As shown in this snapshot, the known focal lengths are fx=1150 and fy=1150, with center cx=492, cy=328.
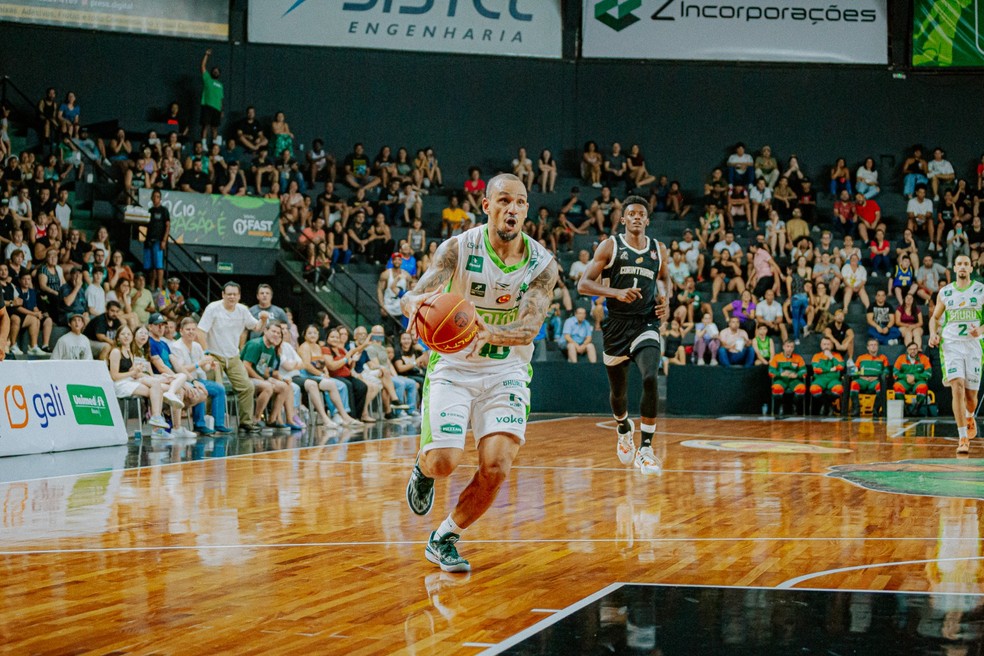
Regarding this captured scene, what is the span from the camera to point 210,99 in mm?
22453

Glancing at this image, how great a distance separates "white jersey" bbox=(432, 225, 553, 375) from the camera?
5.45m

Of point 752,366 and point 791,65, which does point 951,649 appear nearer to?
point 752,366

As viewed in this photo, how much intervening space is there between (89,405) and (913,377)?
12609 millimetres

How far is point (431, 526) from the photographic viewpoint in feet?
21.7

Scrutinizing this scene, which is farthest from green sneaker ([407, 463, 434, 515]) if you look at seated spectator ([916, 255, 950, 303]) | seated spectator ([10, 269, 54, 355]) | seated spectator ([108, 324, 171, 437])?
seated spectator ([916, 255, 950, 303])

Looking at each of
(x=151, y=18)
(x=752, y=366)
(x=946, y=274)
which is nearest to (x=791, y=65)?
(x=946, y=274)

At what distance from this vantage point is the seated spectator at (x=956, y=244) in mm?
22078

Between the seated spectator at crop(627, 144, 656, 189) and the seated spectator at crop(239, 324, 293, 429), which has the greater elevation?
the seated spectator at crop(627, 144, 656, 189)

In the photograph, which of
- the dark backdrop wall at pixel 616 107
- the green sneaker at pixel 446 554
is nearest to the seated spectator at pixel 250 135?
the dark backdrop wall at pixel 616 107

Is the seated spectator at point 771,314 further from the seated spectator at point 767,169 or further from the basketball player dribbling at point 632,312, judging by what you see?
the basketball player dribbling at point 632,312

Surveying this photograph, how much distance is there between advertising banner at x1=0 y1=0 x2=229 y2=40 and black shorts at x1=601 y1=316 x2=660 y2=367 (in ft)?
54.7

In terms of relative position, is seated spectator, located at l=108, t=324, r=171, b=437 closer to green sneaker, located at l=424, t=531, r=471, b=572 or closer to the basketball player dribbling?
the basketball player dribbling

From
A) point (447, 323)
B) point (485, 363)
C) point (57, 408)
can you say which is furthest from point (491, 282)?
point (57, 408)

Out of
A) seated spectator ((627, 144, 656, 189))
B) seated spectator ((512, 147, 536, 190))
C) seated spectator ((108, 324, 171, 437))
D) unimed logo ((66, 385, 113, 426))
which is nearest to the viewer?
unimed logo ((66, 385, 113, 426))
